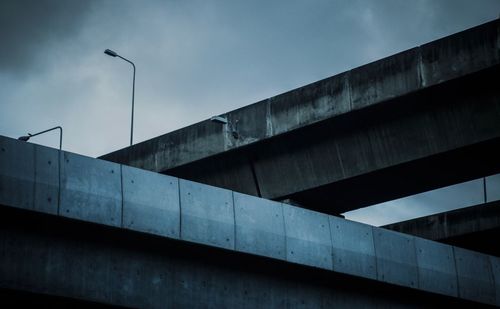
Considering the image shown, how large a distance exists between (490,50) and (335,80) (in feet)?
13.4

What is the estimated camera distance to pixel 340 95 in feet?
67.9

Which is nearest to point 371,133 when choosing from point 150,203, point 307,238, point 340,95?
point 340,95

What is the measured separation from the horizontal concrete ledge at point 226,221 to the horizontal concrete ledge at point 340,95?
12.7 feet

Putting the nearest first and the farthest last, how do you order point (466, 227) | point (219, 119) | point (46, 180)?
point (46, 180)
point (219, 119)
point (466, 227)

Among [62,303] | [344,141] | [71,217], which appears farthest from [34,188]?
[344,141]

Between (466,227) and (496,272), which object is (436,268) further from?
(466,227)

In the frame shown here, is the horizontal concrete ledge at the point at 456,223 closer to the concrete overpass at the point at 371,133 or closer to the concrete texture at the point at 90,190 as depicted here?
the concrete overpass at the point at 371,133

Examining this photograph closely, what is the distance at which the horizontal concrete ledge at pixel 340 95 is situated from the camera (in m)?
19.0

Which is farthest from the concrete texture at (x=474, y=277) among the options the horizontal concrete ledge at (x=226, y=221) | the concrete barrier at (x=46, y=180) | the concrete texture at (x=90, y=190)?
the concrete barrier at (x=46, y=180)

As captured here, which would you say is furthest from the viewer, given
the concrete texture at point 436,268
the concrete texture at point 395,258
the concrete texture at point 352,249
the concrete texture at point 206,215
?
the concrete texture at point 436,268

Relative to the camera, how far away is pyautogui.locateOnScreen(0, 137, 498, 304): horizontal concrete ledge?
12.9 m

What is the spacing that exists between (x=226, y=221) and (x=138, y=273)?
2.03 m

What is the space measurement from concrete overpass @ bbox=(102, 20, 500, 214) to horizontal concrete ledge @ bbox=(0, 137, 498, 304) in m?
2.45

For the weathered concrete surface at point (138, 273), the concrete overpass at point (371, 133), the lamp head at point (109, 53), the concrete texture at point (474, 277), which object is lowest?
the weathered concrete surface at point (138, 273)
